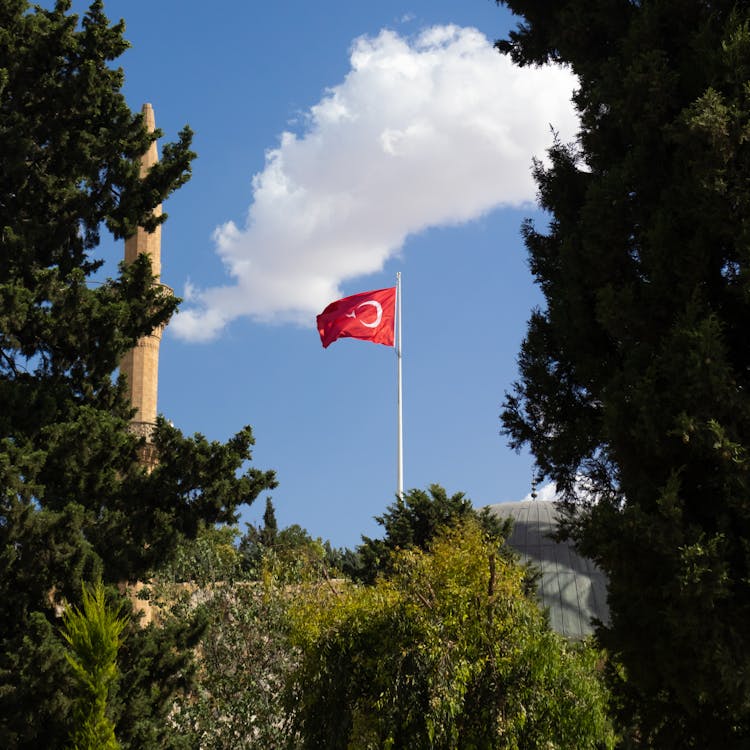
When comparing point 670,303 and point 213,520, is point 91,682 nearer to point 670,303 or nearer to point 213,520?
point 213,520

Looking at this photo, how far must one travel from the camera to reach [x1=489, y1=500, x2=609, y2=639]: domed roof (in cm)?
3872

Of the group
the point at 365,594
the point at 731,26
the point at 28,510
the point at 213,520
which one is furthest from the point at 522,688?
the point at 731,26

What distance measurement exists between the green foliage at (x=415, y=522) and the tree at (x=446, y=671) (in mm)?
11861

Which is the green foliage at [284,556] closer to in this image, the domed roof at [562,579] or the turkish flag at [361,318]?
the turkish flag at [361,318]

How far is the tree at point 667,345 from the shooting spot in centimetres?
769

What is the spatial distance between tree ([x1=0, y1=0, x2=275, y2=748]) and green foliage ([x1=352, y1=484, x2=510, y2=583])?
44.1ft

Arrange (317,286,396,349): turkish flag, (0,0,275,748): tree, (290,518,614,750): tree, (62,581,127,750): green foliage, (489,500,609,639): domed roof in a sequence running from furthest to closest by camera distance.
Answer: (489,500,609,639): domed roof → (317,286,396,349): turkish flag → (290,518,614,750): tree → (0,0,275,748): tree → (62,581,127,750): green foliage

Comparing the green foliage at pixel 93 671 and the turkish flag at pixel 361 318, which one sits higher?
the turkish flag at pixel 361 318

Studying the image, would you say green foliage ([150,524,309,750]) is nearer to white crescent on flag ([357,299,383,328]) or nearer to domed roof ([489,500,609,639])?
white crescent on flag ([357,299,383,328])

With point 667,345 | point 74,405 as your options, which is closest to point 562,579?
point 74,405

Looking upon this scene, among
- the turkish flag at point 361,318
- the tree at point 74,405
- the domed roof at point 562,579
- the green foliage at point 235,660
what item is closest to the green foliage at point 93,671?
the tree at point 74,405

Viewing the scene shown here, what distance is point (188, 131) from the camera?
15445mm

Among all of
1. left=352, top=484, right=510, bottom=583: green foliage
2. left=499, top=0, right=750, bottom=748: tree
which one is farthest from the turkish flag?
left=499, top=0, right=750, bottom=748: tree

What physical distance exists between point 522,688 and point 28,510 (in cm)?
723
